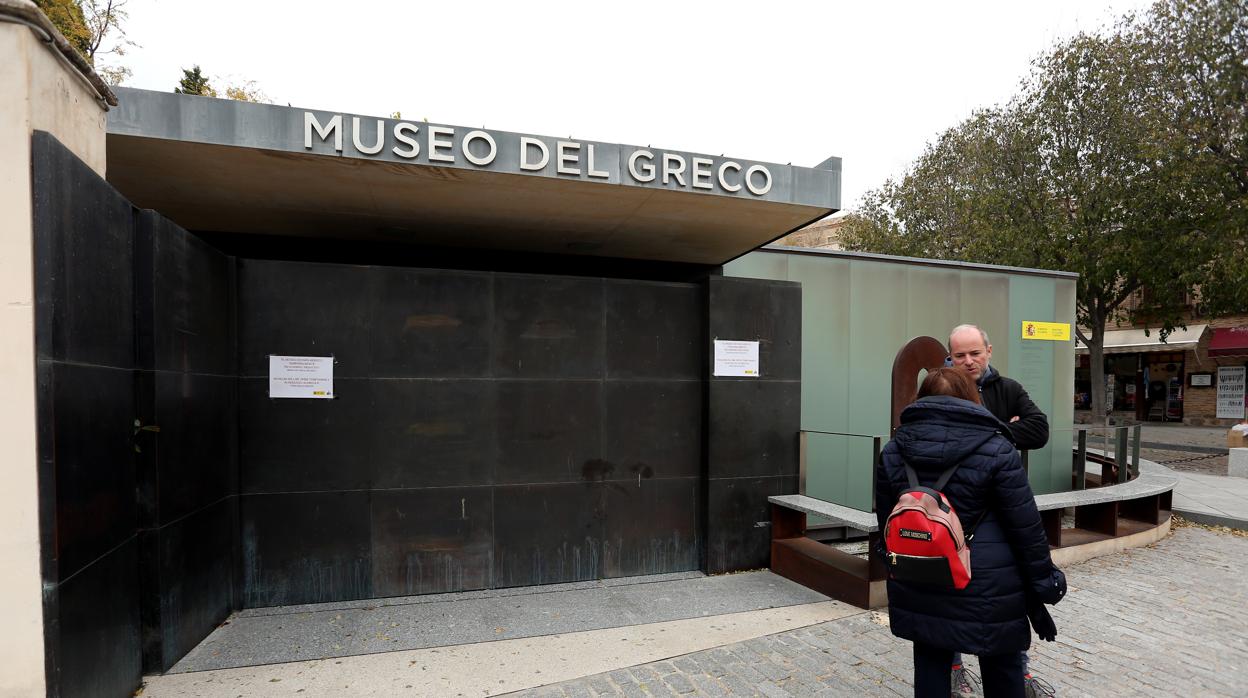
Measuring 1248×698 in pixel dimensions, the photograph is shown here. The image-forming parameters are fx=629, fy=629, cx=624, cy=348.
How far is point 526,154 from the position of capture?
4355 millimetres

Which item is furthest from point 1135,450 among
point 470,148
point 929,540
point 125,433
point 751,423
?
point 125,433

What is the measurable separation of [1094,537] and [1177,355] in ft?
82.7

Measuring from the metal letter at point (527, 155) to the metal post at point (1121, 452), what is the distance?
8078 mm

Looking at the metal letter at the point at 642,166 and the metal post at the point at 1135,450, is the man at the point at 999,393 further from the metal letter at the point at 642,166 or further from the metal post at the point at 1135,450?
the metal post at the point at 1135,450

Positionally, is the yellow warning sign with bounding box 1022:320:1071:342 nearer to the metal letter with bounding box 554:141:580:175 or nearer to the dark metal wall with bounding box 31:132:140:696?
the metal letter with bounding box 554:141:580:175

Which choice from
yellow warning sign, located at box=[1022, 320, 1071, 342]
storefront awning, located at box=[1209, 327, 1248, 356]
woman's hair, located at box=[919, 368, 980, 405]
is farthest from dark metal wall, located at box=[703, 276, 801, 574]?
storefront awning, located at box=[1209, 327, 1248, 356]

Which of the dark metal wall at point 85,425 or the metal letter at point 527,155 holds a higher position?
the metal letter at point 527,155

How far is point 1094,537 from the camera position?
22.2 feet

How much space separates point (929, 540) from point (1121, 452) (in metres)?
7.60

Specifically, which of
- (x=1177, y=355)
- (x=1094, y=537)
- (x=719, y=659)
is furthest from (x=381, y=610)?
(x=1177, y=355)

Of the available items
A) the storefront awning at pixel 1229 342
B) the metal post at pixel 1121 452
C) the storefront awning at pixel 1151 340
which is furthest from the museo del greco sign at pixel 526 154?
the storefront awning at pixel 1229 342

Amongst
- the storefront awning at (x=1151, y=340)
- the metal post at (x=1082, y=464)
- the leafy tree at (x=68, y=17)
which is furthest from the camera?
the storefront awning at (x=1151, y=340)

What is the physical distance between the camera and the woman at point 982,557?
2627 mm

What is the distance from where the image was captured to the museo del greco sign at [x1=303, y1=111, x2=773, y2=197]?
400 cm
